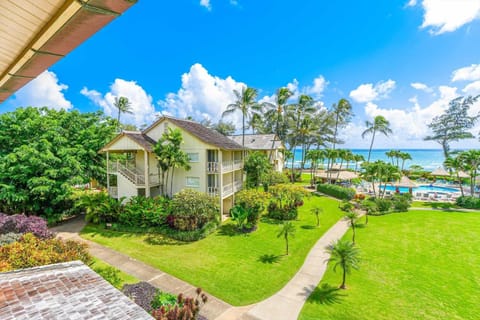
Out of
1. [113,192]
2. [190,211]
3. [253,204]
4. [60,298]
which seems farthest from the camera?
[113,192]

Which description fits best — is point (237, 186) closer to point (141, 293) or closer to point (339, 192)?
point (339, 192)

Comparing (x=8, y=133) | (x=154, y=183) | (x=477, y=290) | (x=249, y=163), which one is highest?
(x=8, y=133)

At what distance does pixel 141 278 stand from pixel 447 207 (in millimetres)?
34183

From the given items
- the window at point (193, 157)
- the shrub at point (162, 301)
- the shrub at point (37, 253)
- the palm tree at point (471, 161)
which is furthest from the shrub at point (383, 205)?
the shrub at point (37, 253)

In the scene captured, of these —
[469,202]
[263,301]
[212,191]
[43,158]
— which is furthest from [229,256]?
[469,202]

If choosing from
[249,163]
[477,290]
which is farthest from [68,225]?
[477,290]

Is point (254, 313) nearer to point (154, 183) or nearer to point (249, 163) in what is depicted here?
point (154, 183)

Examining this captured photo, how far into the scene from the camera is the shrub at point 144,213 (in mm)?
18172

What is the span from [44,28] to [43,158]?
73.1 feet

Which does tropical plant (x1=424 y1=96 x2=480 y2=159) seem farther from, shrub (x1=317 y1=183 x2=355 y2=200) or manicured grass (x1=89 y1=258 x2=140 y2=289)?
manicured grass (x1=89 y1=258 x2=140 y2=289)

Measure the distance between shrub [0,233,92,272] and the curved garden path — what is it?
3310mm

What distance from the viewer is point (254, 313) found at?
928 centimetres

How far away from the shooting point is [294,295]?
10586 millimetres

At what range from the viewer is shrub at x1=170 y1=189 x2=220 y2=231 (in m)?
→ 17.1
